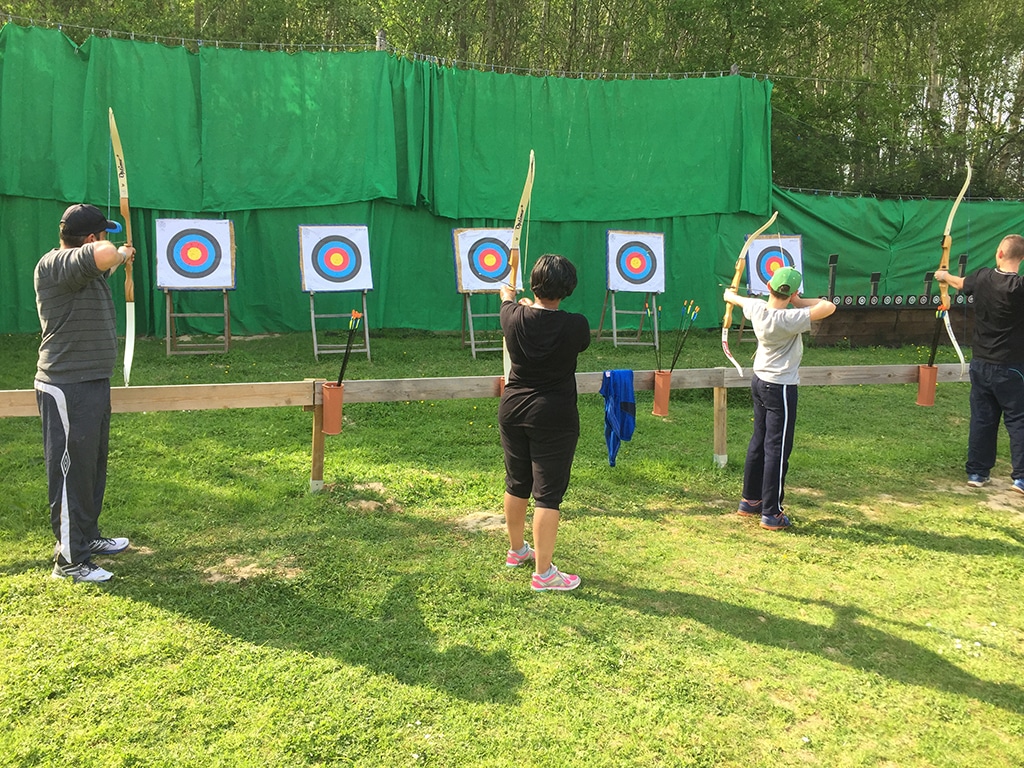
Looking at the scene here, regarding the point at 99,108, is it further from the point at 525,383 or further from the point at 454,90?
the point at 525,383

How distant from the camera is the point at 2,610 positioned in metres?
2.72

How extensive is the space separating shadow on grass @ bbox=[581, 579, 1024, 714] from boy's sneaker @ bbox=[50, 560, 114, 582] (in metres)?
1.91

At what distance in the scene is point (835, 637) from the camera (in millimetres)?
2723

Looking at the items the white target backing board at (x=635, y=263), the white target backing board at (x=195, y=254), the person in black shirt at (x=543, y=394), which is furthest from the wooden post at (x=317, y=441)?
the white target backing board at (x=635, y=263)

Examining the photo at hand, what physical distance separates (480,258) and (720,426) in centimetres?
496

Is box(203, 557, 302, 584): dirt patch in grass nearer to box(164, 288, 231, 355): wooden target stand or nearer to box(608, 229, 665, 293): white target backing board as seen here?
box(164, 288, 231, 355): wooden target stand

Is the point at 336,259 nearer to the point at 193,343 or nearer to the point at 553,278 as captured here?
the point at 193,343

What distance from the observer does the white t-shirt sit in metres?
3.58

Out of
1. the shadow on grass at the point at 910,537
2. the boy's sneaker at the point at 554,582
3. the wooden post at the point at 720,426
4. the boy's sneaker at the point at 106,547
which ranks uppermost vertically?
the wooden post at the point at 720,426

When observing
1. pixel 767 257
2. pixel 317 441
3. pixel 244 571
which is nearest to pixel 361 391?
pixel 317 441

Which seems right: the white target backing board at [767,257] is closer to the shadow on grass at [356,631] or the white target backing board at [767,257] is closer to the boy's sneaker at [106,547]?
the shadow on grass at [356,631]

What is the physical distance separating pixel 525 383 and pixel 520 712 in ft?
3.88

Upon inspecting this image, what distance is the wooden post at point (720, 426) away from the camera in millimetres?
4531

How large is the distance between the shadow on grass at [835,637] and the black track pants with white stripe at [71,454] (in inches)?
78.8
